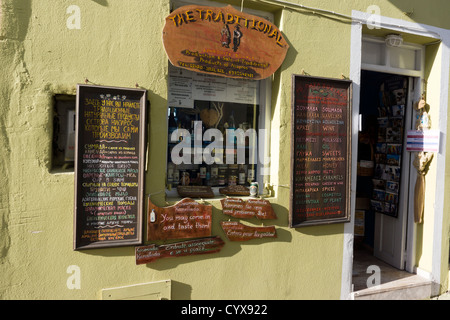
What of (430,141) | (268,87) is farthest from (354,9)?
(430,141)

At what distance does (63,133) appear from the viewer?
3160 mm

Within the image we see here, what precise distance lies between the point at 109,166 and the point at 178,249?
3.50 feet

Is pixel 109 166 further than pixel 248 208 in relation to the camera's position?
No

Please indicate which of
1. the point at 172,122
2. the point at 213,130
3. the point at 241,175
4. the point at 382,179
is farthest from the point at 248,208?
the point at 382,179

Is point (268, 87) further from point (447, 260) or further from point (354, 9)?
point (447, 260)

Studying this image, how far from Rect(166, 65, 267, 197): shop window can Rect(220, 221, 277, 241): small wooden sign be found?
0.45 metres

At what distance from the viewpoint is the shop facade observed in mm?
2969

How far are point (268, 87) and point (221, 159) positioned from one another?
1.01 m

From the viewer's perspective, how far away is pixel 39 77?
295 cm

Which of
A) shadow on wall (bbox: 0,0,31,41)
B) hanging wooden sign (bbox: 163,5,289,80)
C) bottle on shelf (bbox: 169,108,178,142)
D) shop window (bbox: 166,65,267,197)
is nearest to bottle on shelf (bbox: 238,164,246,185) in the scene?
shop window (bbox: 166,65,267,197)

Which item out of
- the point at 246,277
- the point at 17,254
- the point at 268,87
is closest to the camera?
the point at 17,254

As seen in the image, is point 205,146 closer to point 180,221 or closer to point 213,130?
point 213,130

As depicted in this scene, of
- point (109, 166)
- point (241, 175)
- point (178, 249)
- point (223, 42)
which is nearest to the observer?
point (109, 166)

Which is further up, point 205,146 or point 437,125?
point 437,125
